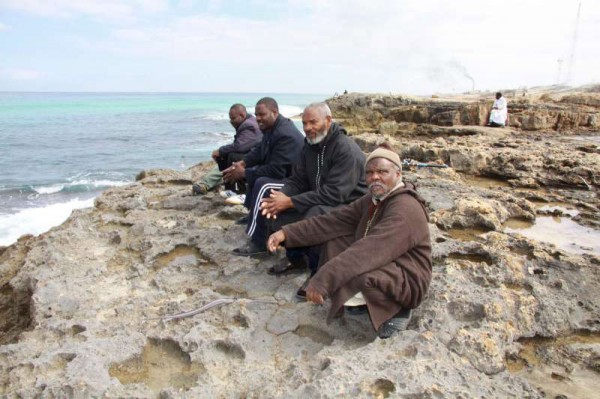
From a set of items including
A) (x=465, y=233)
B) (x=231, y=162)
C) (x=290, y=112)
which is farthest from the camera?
(x=290, y=112)

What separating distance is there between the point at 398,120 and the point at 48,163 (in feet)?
55.4

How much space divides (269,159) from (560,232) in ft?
11.5

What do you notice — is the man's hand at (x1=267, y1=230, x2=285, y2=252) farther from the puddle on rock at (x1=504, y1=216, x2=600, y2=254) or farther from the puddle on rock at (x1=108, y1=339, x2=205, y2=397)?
the puddle on rock at (x1=504, y1=216, x2=600, y2=254)

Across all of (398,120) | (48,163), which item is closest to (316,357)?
(398,120)

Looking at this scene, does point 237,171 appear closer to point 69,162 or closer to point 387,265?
point 387,265

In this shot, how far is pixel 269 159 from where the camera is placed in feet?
16.3

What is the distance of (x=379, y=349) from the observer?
2.59 m

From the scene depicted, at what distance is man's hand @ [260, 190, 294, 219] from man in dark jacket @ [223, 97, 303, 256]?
0.44m

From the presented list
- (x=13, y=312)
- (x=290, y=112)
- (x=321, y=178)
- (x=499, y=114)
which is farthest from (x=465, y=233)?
(x=290, y=112)

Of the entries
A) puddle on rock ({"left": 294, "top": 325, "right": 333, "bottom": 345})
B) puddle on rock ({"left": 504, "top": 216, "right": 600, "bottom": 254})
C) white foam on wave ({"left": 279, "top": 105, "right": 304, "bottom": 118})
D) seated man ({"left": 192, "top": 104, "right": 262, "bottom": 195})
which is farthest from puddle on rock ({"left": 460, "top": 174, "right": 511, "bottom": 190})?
white foam on wave ({"left": 279, "top": 105, "right": 304, "bottom": 118})

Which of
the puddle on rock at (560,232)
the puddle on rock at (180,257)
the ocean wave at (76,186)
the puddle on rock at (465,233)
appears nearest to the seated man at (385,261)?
the puddle on rock at (180,257)

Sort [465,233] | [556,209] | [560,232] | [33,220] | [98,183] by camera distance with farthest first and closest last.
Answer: [98,183] → [33,220] → [556,209] → [560,232] → [465,233]

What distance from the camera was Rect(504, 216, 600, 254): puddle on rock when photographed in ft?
A: 15.4

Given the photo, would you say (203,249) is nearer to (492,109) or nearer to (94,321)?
(94,321)
